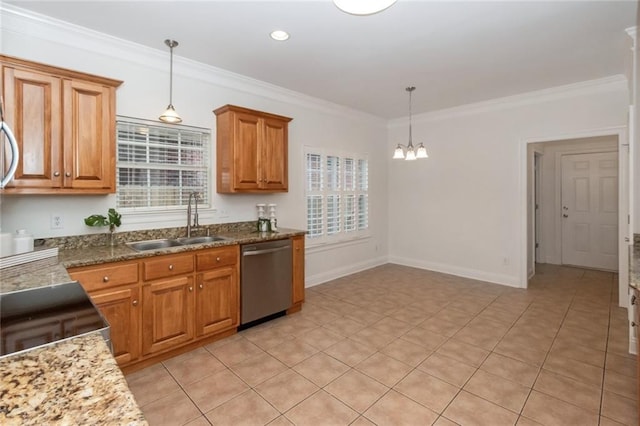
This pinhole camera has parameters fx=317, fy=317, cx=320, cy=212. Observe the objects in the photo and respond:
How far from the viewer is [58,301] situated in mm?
1456

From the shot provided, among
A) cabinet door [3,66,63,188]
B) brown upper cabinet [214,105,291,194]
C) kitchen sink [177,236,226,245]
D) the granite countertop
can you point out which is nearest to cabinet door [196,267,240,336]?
kitchen sink [177,236,226,245]

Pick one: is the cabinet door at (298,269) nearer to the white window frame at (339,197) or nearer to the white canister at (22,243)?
the white window frame at (339,197)

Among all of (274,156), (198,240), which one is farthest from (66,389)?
(274,156)

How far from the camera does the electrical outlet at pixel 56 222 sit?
2.59 metres

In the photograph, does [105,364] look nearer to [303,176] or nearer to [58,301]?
[58,301]

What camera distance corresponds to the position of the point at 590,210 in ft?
18.9

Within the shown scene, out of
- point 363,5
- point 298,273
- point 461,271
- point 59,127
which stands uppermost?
point 363,5

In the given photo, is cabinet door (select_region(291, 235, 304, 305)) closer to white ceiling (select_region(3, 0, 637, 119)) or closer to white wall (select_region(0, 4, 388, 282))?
white wall (select_region(0, 4, 388, 282))

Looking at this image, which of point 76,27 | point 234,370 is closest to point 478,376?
point 234,370

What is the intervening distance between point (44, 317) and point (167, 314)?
4.68ft

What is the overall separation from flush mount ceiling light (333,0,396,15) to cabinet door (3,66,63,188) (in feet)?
7.20

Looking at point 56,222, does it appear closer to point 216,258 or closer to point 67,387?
point 216,258

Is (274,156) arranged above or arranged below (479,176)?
above

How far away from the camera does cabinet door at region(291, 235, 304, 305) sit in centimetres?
363
